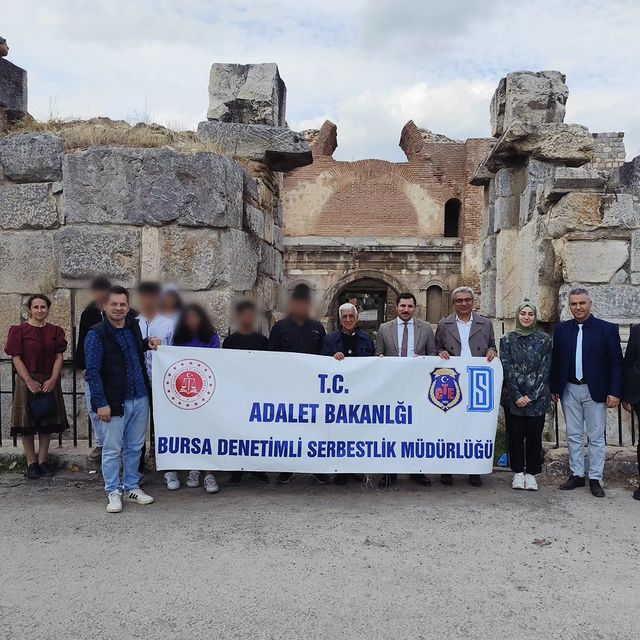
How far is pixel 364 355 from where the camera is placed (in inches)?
198

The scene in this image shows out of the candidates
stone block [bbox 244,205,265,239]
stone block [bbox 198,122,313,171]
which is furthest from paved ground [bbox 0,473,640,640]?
stone block [bbox 198,122,313,171]

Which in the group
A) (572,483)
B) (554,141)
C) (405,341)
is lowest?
(572,483)

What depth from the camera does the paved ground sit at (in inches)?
108

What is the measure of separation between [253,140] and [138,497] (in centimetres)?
426

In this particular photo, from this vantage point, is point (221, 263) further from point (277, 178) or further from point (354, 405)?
point (277, 178)

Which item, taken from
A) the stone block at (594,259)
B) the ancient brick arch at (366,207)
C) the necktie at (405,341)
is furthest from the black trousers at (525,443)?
the ancient brick arch at (366,207)

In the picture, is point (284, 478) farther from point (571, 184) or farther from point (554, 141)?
point (554, 141)

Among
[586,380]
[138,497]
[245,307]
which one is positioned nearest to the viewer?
[138,497]

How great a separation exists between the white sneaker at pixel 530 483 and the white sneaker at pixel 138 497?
299 centimetres

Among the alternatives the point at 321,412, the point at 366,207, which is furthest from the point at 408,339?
the point at 366,207

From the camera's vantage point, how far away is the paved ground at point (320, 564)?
2.75m

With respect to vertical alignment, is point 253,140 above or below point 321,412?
above

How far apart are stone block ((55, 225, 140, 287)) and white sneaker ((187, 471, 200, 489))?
204 cm

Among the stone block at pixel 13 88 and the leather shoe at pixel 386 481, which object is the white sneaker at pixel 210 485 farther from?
the stone block at pixel 13 88
